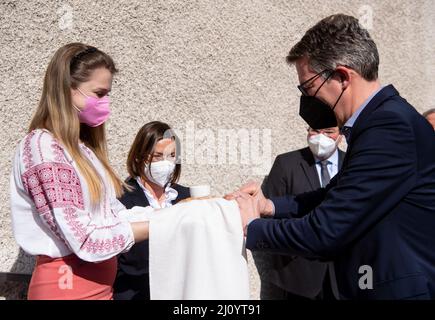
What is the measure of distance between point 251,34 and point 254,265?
197cm

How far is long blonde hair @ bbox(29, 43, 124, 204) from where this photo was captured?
1.98 metres

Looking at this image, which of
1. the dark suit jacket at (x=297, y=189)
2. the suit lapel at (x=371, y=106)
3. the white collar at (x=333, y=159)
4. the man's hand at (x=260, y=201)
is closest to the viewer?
the suit lapel at (x=371, y=106)

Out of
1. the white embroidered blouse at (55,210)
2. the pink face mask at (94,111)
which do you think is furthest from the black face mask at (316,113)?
the white embroidered blouse at (55,210)

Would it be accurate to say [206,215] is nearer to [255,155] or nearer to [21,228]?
[21,228]

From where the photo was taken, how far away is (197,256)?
1.99m

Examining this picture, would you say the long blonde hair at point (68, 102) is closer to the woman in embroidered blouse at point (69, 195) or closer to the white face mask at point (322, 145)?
the woman in embroidered blouse at point (69, 195)

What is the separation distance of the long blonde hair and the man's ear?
1047mm

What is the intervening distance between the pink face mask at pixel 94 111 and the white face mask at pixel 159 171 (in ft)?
3.28

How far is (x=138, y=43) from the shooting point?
11.3ft

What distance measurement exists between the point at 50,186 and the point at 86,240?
25 centimetres

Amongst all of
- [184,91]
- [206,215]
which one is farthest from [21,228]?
[184,91]

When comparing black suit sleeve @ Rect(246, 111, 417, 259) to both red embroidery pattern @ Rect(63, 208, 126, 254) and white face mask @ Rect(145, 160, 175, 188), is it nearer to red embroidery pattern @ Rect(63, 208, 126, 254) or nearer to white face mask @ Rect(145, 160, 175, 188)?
red embroidery pattern @ Rect(63, 208, 126, 254)

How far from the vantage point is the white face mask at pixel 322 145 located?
12.4ft
